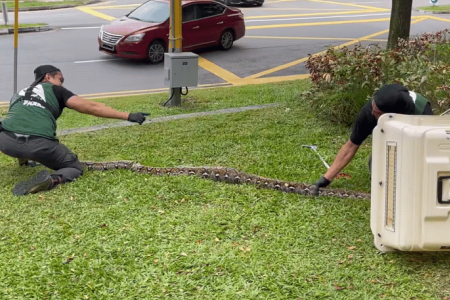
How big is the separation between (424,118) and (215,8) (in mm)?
15288

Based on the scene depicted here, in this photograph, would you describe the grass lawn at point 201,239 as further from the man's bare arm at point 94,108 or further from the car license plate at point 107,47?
the car license plate at point 107,47

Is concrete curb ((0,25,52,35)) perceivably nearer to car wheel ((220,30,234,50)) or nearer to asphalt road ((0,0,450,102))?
asphalt road ((0,0,450,102))

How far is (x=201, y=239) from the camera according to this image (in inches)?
209

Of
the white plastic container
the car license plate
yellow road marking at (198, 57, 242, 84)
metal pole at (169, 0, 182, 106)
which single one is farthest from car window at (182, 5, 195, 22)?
the white plastic container

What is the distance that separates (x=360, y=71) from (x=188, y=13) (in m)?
10.6

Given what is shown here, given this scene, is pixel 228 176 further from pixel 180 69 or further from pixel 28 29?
pixel 28 29

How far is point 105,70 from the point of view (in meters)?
16.3

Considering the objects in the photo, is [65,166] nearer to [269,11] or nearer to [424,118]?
[424,118]

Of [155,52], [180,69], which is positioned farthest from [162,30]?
[180,69]

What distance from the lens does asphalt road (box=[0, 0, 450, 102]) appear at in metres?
15.2

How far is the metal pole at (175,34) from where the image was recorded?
11.2 meters

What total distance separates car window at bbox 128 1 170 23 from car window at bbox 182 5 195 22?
51 cm

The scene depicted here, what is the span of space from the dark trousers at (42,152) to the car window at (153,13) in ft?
37.5

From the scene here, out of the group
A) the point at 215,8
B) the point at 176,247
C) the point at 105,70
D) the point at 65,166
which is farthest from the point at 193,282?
the point at 215,8
